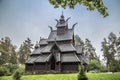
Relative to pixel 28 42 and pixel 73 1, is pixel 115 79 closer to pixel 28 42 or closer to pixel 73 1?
pixel 73 1

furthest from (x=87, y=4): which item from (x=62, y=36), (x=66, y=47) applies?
(x=62, y=36)

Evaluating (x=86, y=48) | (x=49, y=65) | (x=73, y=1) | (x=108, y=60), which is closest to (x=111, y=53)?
(x=108, y=60)

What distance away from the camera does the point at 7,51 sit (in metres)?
50.8

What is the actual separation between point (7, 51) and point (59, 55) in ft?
92.1

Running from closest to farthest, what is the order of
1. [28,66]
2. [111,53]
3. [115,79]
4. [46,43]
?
[115,79], [28,66], [46,43], [111,53]

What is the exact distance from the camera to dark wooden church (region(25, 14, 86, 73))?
26.6 meters

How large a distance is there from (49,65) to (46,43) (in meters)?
5.87

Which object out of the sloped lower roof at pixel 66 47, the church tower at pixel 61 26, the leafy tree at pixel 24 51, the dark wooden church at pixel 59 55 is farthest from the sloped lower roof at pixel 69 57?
the leafy tree at pixel 24 51

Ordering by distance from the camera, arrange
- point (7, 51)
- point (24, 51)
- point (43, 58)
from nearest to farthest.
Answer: point (43, 58), point (7, 51), point (24, 51)

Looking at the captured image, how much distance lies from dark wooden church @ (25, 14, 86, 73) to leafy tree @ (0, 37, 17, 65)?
65.1 feet

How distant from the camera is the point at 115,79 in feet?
Answer: 51.5

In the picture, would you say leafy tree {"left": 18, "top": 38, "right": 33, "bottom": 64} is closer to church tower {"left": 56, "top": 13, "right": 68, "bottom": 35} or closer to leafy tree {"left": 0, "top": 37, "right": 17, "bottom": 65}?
leafy tree {"left": 0, "top": 37, "right": 17, "bottom": 65}

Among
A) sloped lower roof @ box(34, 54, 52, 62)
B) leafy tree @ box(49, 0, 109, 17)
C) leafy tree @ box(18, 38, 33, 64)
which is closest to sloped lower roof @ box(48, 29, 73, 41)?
sloped lower roof @ box(34, 54, 52, 62)

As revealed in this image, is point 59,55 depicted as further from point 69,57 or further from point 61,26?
point 61,26
